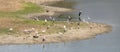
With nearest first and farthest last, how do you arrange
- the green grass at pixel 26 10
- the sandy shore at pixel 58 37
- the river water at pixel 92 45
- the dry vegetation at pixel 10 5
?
the river water at pixel 92 45 < the sandy shore at pixel 58 37 < the green grass at pixel 26 10 < the dry vegetation at pixel 10 5

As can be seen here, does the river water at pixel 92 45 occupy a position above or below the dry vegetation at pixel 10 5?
below

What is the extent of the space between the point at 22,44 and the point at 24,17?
44.9 feet

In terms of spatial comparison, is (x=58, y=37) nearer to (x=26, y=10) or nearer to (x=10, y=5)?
(x=26, y=10)

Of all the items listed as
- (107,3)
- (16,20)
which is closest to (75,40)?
(16,20)

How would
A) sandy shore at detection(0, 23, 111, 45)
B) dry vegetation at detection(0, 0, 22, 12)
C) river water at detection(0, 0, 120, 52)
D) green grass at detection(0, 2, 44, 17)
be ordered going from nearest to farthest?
river water at detection(0, 0, 120, 52)
sandy shore at detection(0, 23, 111, 45)
green grass at detection(0, 2, 44, 17)
dry vegetation at detection(0, 0, 22, 12)

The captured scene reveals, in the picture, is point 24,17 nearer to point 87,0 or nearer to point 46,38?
point 46,38

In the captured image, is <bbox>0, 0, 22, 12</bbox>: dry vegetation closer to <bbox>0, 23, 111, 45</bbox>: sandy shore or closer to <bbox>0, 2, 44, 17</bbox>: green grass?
<bbox>0, 2, 44, 17</bbox>: green grass

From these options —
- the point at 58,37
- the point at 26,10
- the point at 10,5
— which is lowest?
the point at 58,37

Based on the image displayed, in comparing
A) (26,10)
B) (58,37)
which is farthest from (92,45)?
(26,10)

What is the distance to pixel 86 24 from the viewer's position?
71.2 m

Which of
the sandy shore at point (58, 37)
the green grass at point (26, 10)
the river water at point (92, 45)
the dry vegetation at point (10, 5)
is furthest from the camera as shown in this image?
the dry vegetation at point (10, 5)

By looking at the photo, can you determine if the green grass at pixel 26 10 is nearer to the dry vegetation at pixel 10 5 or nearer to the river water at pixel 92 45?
the dry vegetation at pixel 10 5

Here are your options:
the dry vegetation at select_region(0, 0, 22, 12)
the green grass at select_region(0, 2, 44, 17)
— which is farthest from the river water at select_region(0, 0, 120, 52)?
the dry vegetation at select_region(0, 0, 22, 12)

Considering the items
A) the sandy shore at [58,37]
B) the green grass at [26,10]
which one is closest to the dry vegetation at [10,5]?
the green grass at [26,10]
